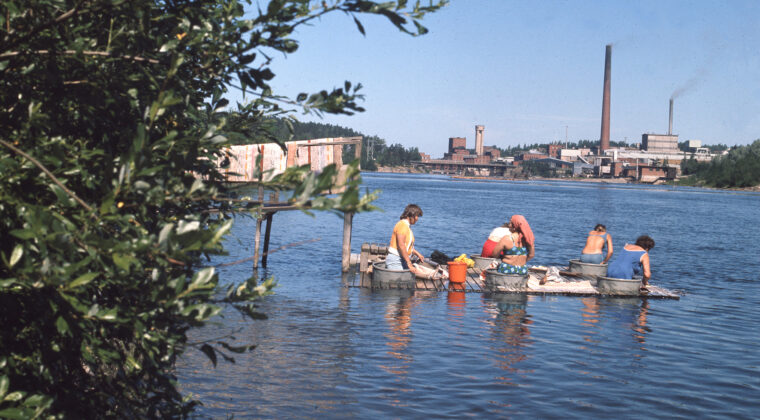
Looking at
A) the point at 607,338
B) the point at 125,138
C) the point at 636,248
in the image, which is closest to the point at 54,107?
the point at 125,138

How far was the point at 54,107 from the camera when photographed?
3.52 meters

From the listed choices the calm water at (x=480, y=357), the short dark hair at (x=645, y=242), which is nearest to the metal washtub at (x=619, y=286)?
the calm water at (x=480, y=357)

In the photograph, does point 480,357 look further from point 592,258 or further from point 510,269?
point 592,258

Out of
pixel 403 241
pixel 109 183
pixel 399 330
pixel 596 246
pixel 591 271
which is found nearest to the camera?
pixel 109 183

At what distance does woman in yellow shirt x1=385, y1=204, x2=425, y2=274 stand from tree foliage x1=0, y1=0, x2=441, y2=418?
11.3 m

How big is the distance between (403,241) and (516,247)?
8.80 ft

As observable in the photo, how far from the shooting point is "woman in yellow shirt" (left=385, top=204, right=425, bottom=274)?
50.1 feet

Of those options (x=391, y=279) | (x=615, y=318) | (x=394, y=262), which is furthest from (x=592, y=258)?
(x=391, y=279)

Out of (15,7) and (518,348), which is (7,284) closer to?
(15,7)

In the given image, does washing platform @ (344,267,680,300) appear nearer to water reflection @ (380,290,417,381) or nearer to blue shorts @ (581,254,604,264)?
water reflection @ (380,290,417,381)

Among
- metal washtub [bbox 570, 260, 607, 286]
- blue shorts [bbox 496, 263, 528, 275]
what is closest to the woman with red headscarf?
blue shorts [bbox 496, 263, 528, 275]

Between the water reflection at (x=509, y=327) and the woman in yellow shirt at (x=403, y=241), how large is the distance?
2091 mm

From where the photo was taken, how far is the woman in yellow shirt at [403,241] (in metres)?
15.3

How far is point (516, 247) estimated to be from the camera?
16.4 meters
